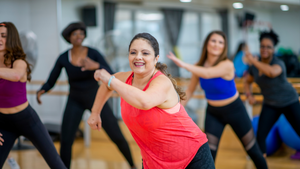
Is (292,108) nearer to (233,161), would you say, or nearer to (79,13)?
(233,161)

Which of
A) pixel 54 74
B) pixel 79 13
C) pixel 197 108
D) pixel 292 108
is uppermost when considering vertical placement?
pixel 79 13

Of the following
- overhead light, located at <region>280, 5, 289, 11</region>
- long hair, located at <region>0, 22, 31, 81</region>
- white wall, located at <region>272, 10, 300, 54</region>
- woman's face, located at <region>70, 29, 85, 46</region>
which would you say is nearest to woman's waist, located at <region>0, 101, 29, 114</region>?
long hair, located at <region>0, 22, 31, 81</region>

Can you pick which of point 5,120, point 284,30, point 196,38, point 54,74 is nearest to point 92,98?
point 54,74

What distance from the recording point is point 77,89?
251cm

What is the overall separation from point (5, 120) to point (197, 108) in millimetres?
4758

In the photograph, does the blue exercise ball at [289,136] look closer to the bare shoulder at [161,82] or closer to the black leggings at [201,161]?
the black leggings at [201,161]

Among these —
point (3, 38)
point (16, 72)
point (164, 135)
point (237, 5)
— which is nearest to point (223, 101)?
point (164, 135)

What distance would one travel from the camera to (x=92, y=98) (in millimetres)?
2527

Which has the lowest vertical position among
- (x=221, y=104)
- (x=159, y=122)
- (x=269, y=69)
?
(x=221, y=104)

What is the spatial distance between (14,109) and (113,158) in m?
1.75

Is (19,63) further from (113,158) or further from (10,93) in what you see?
(113,158)

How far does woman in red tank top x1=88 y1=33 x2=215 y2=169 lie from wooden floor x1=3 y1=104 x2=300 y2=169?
1.70 meters

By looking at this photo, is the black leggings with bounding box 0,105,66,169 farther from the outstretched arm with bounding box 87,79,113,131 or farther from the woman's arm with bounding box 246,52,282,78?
the woman's arm with bounding box 246,52,282,78

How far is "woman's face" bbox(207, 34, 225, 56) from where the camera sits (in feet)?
7.71
